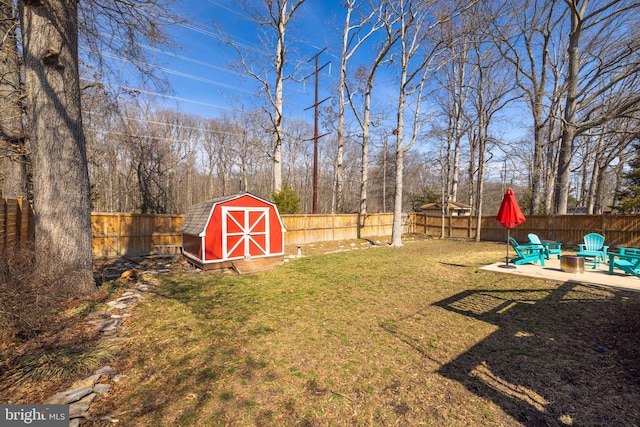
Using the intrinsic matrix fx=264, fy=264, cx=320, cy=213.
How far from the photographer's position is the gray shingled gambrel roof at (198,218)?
28.1 ft

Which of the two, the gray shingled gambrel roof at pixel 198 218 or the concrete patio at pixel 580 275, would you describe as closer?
the concrete patio at pixel 580 275

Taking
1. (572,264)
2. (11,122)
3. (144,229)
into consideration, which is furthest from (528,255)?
(11,122)

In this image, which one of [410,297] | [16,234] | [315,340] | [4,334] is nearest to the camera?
[4,334]

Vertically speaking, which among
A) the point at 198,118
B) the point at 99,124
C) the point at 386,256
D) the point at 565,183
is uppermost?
the point at 198,118

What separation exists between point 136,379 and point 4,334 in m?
1.80

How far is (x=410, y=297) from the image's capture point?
6.05 meters

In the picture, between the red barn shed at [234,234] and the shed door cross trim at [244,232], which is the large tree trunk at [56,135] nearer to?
the red barn shed at [234,234]

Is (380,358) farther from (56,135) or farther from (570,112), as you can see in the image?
(570,112)

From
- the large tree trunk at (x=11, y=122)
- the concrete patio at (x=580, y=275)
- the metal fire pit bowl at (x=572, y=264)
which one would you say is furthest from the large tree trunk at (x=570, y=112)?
the large tree trunk at (x=11, y=122)

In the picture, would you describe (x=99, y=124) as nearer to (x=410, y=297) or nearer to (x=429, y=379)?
(x=410, y=297)

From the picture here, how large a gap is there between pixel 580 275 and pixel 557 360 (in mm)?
5502

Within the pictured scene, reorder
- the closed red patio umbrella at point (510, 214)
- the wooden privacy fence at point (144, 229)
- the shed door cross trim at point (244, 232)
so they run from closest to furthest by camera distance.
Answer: the wooden privacy fence at point (144, 229), the closed red patio umbrella at point (510, 214), the shed door cross trim at point (244, 232)

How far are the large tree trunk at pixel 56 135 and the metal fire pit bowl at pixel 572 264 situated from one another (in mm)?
11648

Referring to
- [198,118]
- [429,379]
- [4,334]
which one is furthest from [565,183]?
[198,118]
